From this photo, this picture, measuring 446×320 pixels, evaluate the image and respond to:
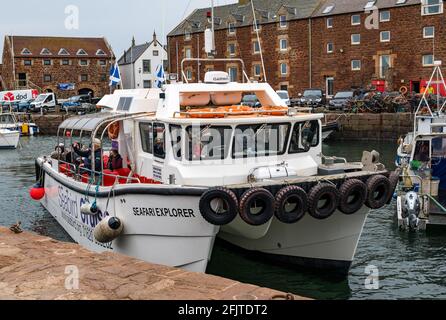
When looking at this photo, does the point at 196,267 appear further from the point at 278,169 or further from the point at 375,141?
the point at 375,141

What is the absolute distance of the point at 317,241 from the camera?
425 inches

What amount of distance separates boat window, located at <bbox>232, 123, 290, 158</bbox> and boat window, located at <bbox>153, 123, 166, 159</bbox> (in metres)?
1.36

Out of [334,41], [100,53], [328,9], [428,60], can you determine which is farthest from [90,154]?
[100,53]

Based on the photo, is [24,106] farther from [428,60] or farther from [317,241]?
[317,241]

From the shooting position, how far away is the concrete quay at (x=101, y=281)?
21.9 feet

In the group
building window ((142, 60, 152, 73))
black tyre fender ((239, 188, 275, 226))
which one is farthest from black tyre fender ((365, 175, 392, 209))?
building window ((142, 60, 152, 73))

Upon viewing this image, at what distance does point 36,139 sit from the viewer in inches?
1805

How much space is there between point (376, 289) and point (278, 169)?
8.88 feet

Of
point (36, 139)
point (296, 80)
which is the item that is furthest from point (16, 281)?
point (296, 80)

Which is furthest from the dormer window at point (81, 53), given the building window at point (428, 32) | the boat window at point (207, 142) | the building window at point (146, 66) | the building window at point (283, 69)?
the boat window at point (207, 142)

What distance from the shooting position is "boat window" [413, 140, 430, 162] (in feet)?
50.8

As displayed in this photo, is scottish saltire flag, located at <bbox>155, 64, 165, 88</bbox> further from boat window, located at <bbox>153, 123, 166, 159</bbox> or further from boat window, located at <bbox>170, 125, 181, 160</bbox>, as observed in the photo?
boat window, located at <bbox>170, 125, 181, 160</bbox>

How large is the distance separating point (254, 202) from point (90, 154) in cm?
568
